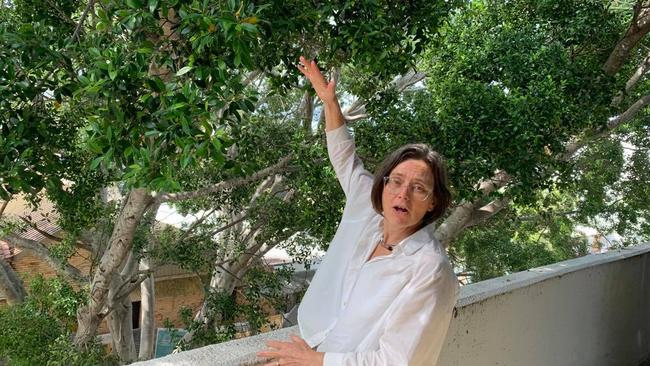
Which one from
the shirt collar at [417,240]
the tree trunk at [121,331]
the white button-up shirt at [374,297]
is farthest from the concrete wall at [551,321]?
the tree trunk at [121,331]

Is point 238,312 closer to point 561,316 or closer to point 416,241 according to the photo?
point 561,316

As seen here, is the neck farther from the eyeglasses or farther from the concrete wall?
the concrete wall

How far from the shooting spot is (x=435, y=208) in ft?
5.46

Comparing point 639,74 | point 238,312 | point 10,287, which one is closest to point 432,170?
point 238,312

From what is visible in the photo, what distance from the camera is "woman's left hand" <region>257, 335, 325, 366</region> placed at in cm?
146

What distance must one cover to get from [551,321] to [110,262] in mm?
4373

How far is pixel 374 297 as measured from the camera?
1.50m

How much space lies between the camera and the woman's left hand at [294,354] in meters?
1.46

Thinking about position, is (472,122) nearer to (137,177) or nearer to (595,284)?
(595,284)

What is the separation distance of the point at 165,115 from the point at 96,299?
15.9ft

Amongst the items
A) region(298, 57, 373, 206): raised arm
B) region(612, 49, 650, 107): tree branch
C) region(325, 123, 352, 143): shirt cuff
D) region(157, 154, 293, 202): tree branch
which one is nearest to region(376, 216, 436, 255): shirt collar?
region(298, 57, 373, 206): raised arm

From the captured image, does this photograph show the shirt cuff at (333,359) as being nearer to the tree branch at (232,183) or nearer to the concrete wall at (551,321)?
the concrete wall at (551,321)

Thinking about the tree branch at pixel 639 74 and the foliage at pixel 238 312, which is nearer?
the foliage at pixel 238 312

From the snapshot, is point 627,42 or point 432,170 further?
point 627,42
